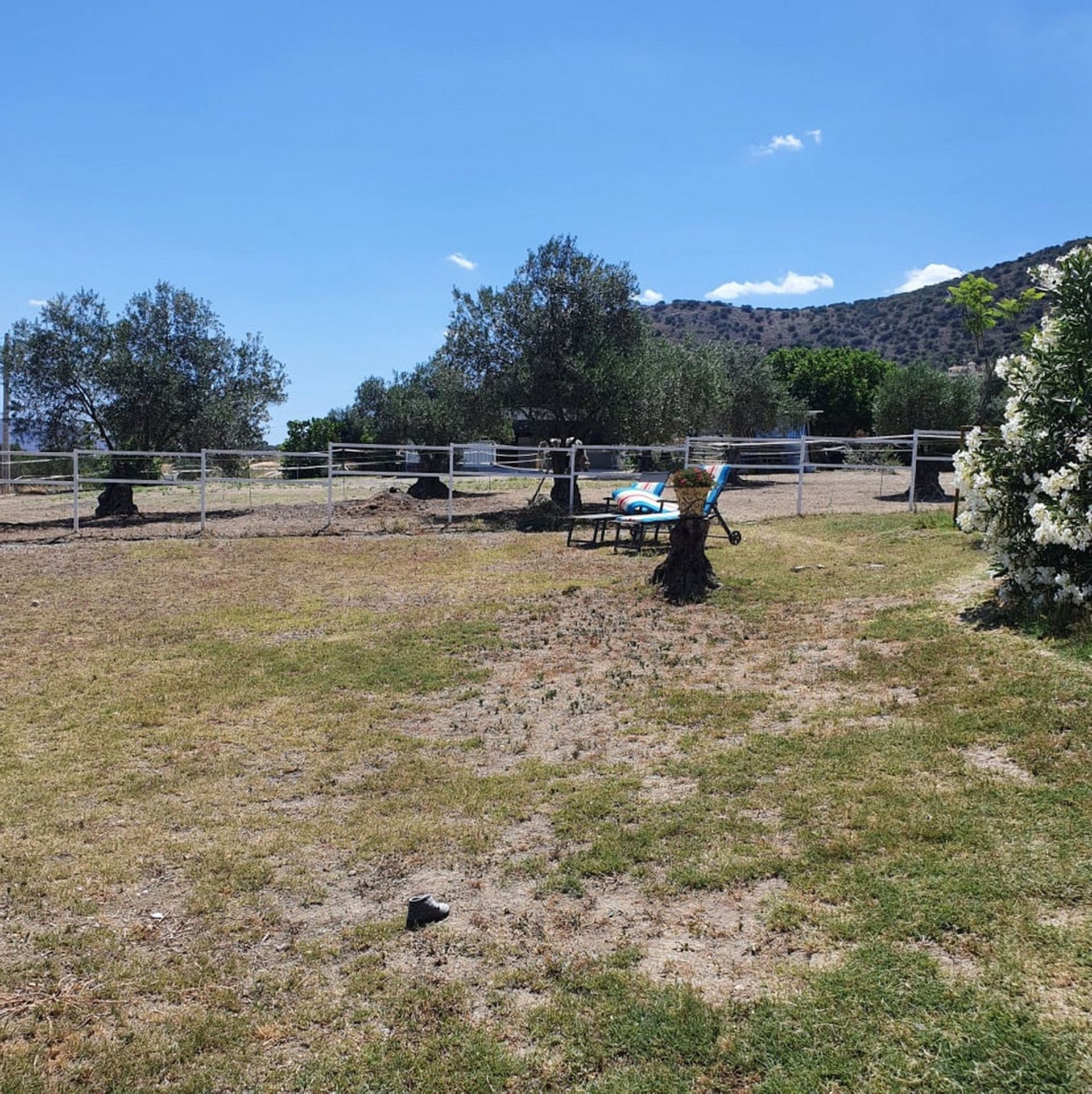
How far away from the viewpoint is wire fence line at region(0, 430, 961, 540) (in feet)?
52.6

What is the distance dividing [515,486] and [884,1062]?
28.4 m

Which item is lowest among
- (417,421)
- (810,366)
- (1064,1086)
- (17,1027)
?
(17,1027)

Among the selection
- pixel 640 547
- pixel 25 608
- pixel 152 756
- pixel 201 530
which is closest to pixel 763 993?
pixel 152 756

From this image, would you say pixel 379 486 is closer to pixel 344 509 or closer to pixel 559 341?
pixel 344 509

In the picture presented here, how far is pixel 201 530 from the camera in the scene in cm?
1548

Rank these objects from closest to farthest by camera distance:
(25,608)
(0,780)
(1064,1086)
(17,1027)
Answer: (1064,1086) → (17,1027) → (0,780) → (25,608)

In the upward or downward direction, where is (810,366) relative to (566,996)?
upward

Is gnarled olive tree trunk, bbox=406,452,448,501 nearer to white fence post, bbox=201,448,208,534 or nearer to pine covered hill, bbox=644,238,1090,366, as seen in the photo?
white fence post, bbox=201,448,208,534

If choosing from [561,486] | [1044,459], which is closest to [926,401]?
[561,486]

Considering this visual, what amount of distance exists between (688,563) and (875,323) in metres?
79.7

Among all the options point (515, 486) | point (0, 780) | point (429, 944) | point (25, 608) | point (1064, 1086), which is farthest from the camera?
point (515, 486)

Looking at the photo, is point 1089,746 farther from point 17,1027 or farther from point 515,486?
point 515,486

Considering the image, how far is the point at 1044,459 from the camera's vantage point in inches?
237

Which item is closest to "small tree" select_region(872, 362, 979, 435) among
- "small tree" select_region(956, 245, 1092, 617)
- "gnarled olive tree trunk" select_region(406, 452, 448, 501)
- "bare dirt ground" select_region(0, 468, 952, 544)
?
"bare dirt ground" select_region(0, 468, 952, 544)
